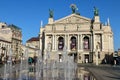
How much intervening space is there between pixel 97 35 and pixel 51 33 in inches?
583

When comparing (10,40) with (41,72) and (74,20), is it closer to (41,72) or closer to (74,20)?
(74,20)

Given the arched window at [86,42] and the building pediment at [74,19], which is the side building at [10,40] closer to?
the building pediment at [74,19]

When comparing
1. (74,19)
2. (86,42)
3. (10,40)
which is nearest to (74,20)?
(74,19)

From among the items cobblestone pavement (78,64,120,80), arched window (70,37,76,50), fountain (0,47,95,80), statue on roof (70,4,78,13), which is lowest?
cobblestone pavement (78,64,120,80)

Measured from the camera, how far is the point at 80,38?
258ft

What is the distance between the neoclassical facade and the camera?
76.6 meters

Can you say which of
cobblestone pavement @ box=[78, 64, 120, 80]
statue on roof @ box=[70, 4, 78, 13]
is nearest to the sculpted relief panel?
statue on roof @ box=[70, 4, 78, 13]

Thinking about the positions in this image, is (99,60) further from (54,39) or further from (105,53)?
(54,39)

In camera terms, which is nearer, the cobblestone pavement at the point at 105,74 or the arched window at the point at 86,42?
the cobblestone pavement at the point at 105,74

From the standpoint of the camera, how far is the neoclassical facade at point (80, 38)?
3017 inches

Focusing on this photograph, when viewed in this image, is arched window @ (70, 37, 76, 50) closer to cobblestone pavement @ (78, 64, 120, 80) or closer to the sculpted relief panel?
the sculpted relief panel

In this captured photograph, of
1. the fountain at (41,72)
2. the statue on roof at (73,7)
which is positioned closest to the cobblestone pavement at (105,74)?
the fountain at (41,72)

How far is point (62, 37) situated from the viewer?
80312 millimetres

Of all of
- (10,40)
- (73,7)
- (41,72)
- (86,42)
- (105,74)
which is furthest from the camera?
(73,7)
